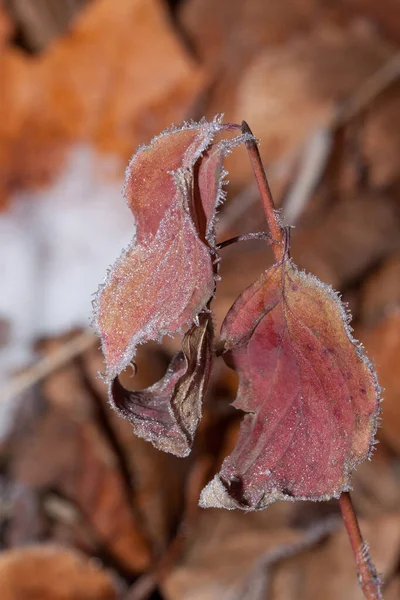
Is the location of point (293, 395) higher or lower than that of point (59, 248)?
lower

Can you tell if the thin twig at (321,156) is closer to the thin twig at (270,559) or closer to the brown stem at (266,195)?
the thin twig at (270,559)

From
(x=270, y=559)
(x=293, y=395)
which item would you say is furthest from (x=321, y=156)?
(x=293, y=395)

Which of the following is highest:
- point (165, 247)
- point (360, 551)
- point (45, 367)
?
point (45, 367)

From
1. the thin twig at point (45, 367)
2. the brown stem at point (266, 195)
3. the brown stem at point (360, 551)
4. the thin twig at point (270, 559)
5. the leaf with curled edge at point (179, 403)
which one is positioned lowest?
the brown stem at point (360, 551)

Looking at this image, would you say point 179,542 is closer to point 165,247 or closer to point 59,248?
point 59,248

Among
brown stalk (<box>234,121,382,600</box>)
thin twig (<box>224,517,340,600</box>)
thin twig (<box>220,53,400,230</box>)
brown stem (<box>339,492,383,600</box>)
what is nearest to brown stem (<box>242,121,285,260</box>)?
brown stalk (<box>234,121,382,600</box>)

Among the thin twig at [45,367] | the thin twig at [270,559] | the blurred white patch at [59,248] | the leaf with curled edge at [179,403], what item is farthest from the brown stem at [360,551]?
the blurred white patch at [59,248]

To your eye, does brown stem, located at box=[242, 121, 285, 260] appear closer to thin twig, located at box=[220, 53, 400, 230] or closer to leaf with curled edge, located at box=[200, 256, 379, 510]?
leaf with curled edge, located at box=[200, 256, 379, 510]

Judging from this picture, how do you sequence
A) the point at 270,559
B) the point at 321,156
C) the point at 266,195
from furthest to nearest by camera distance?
the point at 321,156 < the point at 270,559 < the point at 266,195
